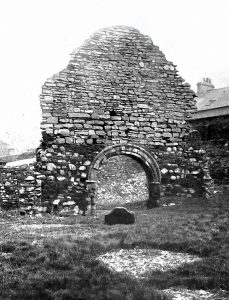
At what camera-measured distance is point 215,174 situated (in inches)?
908

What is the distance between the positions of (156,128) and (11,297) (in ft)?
31.8

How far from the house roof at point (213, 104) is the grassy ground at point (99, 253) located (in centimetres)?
2005

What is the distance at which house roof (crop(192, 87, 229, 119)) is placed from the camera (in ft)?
96.6

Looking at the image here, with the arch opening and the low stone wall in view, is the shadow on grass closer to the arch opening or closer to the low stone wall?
the low stone wall

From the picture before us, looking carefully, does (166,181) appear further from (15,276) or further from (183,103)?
(15,276)

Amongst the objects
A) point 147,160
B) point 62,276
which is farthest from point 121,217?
point 62,276

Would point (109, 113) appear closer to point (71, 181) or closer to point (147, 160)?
point (147, 160)

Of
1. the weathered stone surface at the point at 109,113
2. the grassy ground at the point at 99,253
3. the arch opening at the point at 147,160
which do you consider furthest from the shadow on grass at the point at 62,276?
the arch opening at the point at 147,160

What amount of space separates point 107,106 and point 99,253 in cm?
708

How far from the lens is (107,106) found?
42.3 feet

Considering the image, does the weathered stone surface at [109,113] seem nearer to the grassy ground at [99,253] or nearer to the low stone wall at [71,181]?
the low stone wall at [71,181]

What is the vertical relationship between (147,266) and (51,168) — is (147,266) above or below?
below

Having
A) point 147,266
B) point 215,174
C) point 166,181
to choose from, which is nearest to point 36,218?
point 166,181

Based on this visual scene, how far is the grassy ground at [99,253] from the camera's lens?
4.96 m
